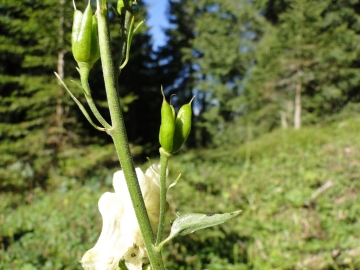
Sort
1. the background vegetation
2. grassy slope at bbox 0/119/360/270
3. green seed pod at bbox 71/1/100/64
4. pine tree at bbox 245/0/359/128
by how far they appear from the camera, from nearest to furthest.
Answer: green seed pod at bbox 71/1/100/64 < grassy slope at bbox 0/119/360/270 < the background vegetation < pine tree at bbox 245/0/359/128

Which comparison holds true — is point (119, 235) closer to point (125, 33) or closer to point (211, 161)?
point (125, 33)

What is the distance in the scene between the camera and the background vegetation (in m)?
2.72

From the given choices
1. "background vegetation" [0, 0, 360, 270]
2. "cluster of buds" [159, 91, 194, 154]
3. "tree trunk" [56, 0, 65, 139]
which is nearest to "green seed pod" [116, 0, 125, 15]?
"cluster of buds" [159, 91, 194, 154]

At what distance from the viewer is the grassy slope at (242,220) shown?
2488mm

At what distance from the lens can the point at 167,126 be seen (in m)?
0.67

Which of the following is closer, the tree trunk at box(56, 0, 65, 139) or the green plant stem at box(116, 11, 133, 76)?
the green plant stem at box(116, 11, 133, 76)

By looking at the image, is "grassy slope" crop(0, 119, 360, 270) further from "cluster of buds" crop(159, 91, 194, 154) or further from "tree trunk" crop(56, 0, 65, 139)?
"tree trunk" crop(56, 0, 65, 139)

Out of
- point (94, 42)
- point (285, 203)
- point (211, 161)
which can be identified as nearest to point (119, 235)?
point (94, 42)

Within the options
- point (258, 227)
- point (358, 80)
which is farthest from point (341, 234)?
point (358, 80)

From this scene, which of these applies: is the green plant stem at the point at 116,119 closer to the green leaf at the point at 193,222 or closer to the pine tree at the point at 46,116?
the green leaf at the point at 193,222

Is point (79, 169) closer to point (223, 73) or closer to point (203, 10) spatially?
point (223, 73)

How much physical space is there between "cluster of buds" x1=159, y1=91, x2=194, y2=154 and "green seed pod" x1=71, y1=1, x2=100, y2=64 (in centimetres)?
15

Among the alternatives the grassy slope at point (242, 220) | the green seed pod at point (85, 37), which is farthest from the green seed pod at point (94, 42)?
the grassy slope at point (242, 220)

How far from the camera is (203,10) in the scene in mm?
19125
